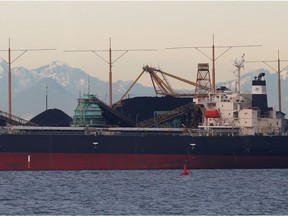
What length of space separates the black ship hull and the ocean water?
6.42 feet

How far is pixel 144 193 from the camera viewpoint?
260ft

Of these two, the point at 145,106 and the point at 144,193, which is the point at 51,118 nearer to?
the point at 145,106

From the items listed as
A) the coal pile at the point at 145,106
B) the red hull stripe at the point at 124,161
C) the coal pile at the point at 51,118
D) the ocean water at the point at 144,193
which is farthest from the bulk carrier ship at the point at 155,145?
the coal pile at the point at 51,118

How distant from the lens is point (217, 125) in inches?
4333

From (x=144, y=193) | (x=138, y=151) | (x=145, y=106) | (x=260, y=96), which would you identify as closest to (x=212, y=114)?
(x=260, y=96)

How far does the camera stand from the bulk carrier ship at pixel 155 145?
104750mm

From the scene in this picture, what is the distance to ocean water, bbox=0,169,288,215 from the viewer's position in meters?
69.4

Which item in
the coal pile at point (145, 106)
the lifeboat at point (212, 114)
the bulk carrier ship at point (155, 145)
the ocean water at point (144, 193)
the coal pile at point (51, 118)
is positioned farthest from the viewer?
the coal pile at point (51, 118)

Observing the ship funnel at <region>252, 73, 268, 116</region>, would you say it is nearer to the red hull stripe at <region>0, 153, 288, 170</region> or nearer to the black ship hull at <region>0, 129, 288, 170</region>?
the black ship hull at <region>0, 129, 288, 170</region>

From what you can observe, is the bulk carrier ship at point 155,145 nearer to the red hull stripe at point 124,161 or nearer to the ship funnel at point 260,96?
the red hull stripe at point 124,161

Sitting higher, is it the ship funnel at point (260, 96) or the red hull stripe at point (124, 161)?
the ship funnel at point (260, 96)

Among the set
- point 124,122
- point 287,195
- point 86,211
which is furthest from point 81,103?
point 86,211

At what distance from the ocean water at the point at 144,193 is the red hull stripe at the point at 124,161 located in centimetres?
147

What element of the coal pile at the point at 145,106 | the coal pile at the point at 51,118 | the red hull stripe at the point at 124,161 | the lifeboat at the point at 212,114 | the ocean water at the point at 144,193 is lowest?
the ocean water at the point at 144,193
